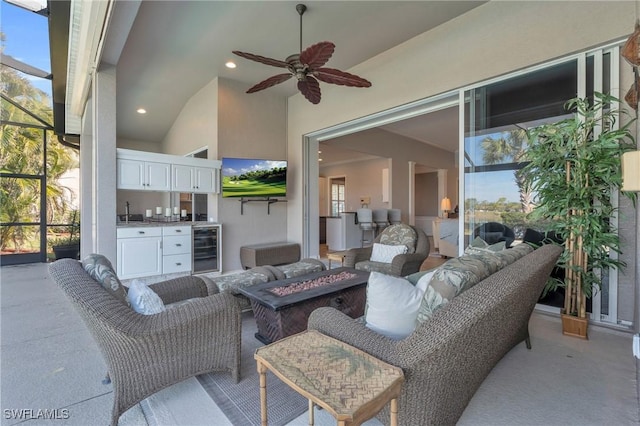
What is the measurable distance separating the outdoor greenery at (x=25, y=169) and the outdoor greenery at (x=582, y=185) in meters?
8.50

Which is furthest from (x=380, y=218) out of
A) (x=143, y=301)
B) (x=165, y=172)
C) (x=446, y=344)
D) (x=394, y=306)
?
(x=446, y=344)

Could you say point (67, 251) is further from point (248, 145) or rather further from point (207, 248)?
point (248, 145)

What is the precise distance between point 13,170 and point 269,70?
5969 millimetres

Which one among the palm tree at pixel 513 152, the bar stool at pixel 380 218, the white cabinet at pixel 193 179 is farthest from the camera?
the bar stool at pixel 380 218

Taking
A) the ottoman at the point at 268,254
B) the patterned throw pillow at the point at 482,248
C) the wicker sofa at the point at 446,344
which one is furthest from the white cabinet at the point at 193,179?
the patterned throw pillow at the point at 482,248

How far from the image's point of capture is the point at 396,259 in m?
3.64

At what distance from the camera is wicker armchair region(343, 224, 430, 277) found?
11.8 ft

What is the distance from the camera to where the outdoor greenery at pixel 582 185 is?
238cm

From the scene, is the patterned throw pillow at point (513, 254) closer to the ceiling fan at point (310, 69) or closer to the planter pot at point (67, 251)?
the ceiling fan at point (310, 69)

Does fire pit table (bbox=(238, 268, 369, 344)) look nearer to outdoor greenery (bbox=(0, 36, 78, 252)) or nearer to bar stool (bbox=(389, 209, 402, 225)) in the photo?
bar stool (bbox=(389, 209, 402, 225))

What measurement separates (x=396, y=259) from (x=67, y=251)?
7128 millimetres

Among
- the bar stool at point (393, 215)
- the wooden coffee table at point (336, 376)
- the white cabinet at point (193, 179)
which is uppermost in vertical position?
the white cabinet at point (193, 179)

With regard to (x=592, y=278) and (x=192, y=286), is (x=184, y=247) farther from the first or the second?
(x=592, y=278)

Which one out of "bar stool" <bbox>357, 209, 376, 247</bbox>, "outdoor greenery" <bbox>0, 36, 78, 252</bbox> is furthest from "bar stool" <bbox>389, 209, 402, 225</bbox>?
"outdoor greenery" <bbox>0, 36, 78, 252</bbox>
